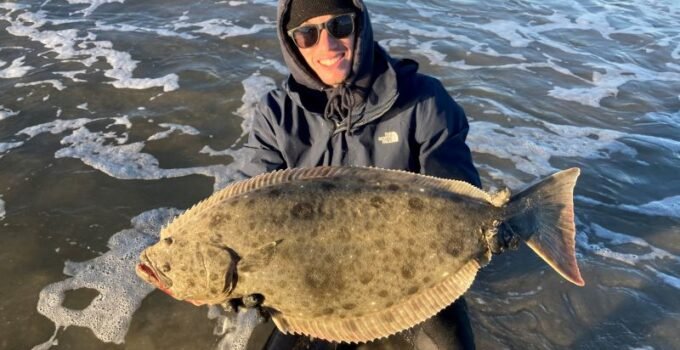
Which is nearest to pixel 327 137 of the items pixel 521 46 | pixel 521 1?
pixel 521 46

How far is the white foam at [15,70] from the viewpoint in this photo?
6.96 meters

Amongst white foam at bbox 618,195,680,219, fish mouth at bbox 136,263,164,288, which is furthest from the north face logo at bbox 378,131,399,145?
white foam at bbox 618,195,680,219

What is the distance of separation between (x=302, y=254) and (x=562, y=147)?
4.60m

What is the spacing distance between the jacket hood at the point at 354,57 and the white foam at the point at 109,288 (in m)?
2.09

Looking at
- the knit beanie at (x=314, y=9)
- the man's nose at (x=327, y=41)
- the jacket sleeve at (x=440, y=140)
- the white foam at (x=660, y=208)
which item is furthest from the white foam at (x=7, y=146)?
the white foam at (x=660, y=208)

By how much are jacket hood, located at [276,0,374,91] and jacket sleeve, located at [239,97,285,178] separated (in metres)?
0.41

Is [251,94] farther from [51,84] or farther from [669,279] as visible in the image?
[669,279]

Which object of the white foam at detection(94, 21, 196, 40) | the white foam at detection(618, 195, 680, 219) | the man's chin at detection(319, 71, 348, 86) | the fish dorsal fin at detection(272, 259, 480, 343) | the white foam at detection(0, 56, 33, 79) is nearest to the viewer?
the fish dorsal fin at detection(272, 259, 480, 343)

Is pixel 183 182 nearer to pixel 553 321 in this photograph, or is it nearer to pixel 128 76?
pixel 128 76

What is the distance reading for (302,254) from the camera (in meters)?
2.51

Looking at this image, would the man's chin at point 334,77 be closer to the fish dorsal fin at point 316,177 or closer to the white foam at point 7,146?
the fish dorsal fin at point 316,177

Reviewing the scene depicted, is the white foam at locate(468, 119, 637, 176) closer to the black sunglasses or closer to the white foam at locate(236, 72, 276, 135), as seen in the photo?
the white foam at locate(236, 72, 276, 135)

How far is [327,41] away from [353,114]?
532mm

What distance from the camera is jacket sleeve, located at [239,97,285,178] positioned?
3.74 metres
